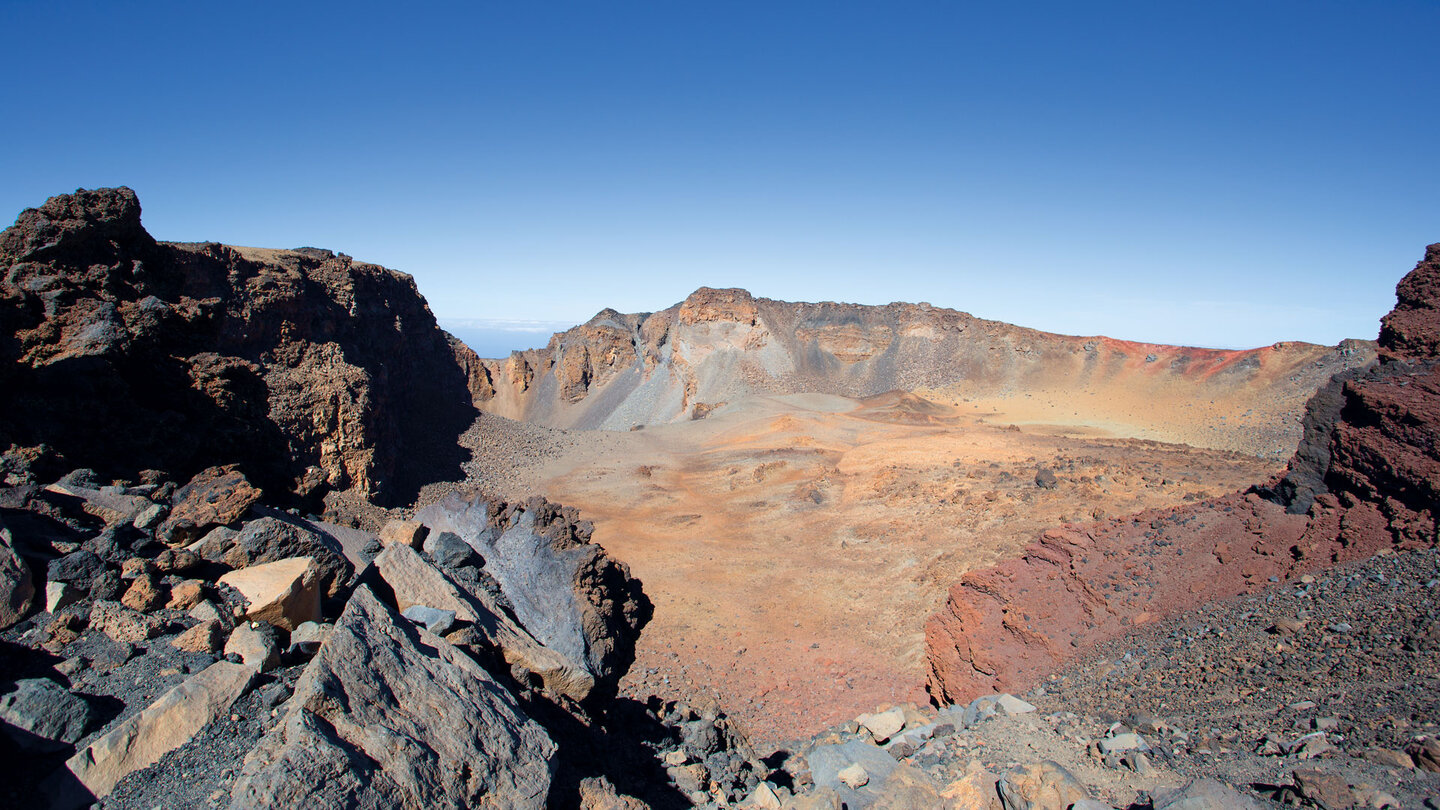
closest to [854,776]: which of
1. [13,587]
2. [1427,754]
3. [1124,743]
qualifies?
[1124,743]

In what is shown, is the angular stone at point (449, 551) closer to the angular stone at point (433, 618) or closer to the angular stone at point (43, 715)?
the angular stone at point (433, 618)

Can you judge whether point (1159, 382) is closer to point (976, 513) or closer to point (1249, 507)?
point (976, 513)

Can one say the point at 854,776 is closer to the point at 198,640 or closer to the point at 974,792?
A: the point at 974,792

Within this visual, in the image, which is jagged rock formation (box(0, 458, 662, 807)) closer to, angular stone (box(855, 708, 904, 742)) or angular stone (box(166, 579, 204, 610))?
angular stone (box(166, 579, 204, 610))

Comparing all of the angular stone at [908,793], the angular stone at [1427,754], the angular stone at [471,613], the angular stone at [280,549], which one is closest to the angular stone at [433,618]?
the angular stone at [471,613]

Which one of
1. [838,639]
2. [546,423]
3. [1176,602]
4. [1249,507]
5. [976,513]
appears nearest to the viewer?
[1176,602]

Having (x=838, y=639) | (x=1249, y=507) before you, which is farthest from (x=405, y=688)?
(x=1249, y=507)

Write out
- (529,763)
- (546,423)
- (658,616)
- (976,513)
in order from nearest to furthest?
(529,763)
(658,616)
(976,513)
(546,423)
